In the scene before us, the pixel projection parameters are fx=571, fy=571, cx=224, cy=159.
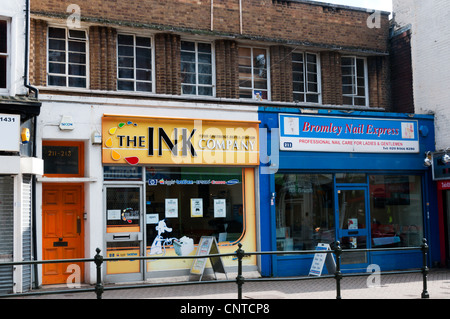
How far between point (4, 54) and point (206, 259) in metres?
6.35

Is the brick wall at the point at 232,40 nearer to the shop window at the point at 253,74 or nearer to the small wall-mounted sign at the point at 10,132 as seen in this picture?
the shop window at the point at 253,74

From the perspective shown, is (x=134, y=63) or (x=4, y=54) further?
(x=134, y=63)

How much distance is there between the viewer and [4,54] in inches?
482

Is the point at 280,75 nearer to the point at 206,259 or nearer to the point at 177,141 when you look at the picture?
the point at 177,141

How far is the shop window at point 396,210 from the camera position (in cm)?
1536

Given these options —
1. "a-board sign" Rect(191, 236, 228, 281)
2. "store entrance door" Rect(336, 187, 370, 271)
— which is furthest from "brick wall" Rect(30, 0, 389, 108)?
"a-board sign" Rect(191, 236, 228, 281)

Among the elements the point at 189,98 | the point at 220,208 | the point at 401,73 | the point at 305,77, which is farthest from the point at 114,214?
the point at 401,73

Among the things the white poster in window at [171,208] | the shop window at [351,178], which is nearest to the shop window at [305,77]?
the shop window at [351,178]

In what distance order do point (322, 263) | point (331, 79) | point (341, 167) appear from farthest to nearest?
point (331, 79)
point (341, 167)
point (322, 263)

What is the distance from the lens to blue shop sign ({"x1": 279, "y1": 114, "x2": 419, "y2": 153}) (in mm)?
14359

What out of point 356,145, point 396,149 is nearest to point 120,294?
point 356,145

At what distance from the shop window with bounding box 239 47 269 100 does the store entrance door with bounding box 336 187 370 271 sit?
→ 3373mm
